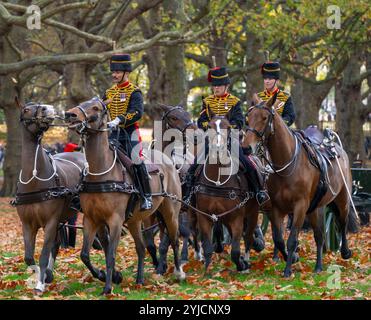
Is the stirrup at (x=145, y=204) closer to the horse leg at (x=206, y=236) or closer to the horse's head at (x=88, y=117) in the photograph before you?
the horse leg at (x=206, y=236)

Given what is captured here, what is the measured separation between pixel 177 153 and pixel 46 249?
390 centimetres

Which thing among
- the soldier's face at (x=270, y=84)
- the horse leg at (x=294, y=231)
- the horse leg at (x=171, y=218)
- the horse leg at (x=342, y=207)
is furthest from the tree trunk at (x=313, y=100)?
the horse leg at (x=171, y=218)

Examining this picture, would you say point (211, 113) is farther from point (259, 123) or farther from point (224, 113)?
point (259, 123)

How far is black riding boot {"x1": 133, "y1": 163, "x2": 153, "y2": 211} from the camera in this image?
1151cm

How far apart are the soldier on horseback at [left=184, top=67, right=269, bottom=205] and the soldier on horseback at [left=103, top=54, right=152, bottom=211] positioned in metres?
1.24

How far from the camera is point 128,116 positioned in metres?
11.8

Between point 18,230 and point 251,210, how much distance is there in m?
10.8

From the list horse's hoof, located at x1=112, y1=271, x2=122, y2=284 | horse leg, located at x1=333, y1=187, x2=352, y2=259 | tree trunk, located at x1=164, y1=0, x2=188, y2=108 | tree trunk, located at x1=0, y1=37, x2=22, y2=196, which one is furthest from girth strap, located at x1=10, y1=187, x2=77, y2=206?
tree trunk, located at x1=0, y1=37, x2=22, y2=196

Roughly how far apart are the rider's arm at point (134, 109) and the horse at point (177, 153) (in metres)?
1.55

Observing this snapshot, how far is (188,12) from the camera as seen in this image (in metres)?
27.8

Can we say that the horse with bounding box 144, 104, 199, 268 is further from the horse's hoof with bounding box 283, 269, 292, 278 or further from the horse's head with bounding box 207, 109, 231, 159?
the horse's hoof with bounding box 283, 269, 292, 278

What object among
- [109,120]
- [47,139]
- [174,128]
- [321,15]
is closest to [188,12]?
[321,15]

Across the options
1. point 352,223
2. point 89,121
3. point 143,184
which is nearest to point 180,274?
point 143,184

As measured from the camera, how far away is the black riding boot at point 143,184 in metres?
11.5
